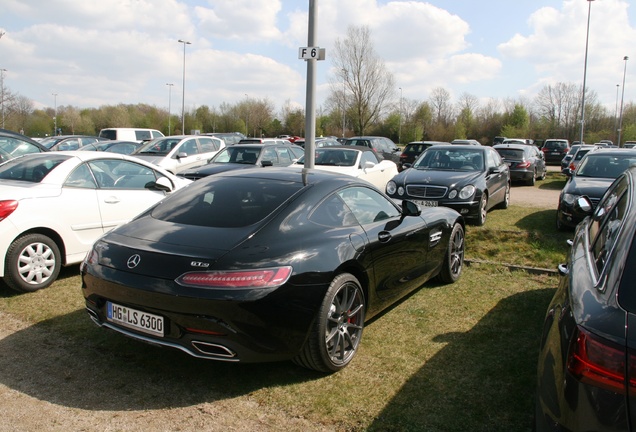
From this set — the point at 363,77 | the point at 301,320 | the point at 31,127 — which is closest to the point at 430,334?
the point at 301,320

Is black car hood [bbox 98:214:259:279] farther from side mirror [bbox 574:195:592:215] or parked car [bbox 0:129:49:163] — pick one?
parked car [bbox 0:129:49:163]

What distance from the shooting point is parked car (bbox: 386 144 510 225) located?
9.54 metres

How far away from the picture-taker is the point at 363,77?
169 ft

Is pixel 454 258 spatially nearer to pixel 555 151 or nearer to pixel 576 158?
pixel 576 158

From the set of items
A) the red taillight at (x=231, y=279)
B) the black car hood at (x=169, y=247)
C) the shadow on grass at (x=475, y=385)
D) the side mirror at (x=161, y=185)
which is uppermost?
the side mirror at (x=161, y=185)

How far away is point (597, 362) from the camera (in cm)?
198

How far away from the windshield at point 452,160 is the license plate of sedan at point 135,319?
329 inches

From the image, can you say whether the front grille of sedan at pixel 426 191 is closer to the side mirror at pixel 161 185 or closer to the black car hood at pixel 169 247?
the side mirror at pixel 161 185

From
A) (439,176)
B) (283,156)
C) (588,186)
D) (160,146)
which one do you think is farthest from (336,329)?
(160,146)

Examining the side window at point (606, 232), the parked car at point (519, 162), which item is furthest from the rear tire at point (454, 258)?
the parked car at point (519, 162)

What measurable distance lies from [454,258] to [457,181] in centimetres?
380

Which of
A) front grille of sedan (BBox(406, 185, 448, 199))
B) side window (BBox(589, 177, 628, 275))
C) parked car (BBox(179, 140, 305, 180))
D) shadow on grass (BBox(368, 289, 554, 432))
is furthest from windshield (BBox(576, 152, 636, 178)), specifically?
side window (BBox(589, 177, 628, 275))

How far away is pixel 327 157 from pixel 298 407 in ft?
30.7

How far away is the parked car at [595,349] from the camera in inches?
75.0
